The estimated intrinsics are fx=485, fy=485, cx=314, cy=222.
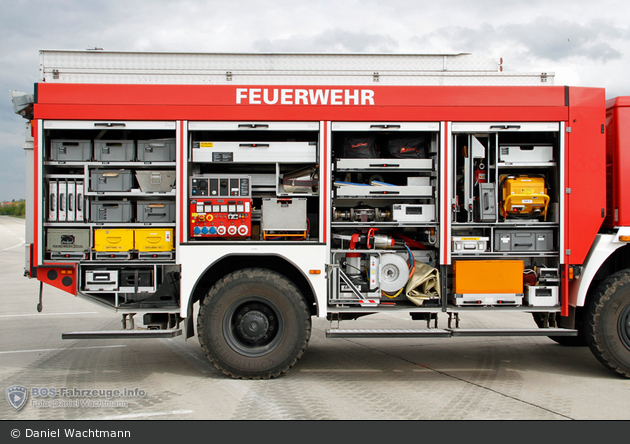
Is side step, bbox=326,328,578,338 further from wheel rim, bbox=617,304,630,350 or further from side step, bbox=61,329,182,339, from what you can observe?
side step, bbox=61,329,182,339

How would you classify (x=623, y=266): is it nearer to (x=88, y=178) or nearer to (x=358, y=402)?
(x=358, y=402)

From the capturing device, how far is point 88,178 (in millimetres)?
5492

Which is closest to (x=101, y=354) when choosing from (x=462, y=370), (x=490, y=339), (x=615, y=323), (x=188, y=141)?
(x=188, y=141)

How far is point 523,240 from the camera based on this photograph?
5.60 m

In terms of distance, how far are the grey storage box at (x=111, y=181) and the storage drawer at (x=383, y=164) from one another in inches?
95.7

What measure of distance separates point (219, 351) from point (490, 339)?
448 centimetres

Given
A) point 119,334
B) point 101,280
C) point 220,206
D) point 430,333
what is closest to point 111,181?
point 101,280

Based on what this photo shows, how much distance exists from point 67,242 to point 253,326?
229cm

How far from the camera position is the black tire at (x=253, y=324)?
529cm

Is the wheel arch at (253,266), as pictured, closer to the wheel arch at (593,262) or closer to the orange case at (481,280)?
the orange case at (481,280)

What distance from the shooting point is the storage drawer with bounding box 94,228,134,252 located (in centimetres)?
546

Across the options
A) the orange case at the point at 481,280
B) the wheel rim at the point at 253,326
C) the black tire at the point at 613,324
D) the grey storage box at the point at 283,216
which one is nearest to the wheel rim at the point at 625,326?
the black tire at the point at 613,324

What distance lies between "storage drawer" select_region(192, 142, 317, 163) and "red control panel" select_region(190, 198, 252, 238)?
1.62 feet

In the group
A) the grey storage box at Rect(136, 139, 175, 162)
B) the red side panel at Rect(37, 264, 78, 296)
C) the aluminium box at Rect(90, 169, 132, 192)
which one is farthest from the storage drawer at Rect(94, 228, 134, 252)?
the grey storage box at Rect(136, 139, 175, 162)
